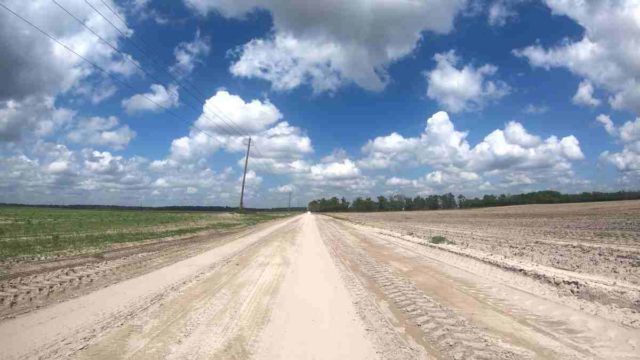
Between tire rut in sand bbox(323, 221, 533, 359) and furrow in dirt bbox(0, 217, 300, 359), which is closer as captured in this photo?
furrow in dirt bbox(0, 217, 300, 359)

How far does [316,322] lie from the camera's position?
7.73 meters

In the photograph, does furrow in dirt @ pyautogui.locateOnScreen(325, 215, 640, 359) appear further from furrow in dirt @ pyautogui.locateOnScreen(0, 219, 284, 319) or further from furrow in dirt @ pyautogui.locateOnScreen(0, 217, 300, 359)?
furrow in dirt @ pyautogui.locateOnScreen(0, 219, 284, 319)

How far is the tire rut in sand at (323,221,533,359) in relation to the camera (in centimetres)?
615

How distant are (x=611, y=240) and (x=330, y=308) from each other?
21023mm

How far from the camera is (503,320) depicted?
798 centimetres

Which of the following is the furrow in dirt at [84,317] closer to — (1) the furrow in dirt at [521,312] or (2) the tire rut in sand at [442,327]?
(2) the tire rut in sand at [442,327]

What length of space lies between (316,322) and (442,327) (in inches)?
86.2

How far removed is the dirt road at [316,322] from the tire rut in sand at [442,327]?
0.07 feet

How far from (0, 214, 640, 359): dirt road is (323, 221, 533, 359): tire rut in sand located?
0.07 ft

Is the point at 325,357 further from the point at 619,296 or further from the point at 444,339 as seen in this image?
the point at 619,296

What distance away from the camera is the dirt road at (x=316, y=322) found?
6.12m

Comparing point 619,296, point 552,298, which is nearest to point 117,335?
point 552,298

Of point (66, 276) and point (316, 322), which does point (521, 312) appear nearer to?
point (316, 322)

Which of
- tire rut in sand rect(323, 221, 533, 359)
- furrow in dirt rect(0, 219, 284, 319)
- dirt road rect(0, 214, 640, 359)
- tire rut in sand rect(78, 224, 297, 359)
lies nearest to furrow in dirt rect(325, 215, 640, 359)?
dirt road rect(0, 214, 640, 359)
